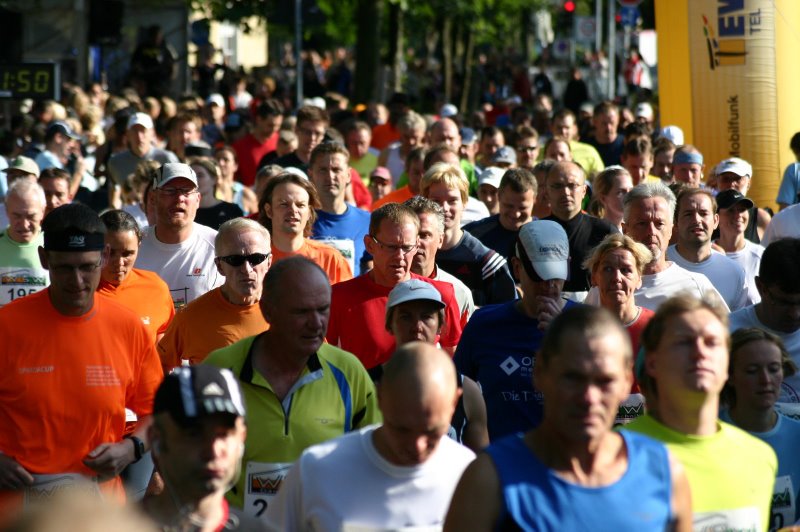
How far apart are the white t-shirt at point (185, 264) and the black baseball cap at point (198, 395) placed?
13.9 feet

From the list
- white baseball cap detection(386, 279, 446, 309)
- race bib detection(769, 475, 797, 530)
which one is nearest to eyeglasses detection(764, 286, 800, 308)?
race bib detection(769, 475, 797, 530)

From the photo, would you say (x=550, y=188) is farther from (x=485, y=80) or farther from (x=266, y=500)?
(x=485, y=80)

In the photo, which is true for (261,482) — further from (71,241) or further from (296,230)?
(296,230)

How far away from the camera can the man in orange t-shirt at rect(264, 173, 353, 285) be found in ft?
27.4

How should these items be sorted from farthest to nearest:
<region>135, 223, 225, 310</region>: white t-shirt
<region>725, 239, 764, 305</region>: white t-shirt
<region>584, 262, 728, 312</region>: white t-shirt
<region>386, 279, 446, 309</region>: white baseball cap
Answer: <region>725, 239, 764, 305</region>: white t-shirt < <region>135, 223, 225, 310</region>: white t-shirt < <region>584, 262, 728, 312</region>: white t-shirt < <region>386, 279, 446, 309</region>: white baseball cap

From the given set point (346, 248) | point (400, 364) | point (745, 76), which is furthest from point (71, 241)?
point (745, 76)

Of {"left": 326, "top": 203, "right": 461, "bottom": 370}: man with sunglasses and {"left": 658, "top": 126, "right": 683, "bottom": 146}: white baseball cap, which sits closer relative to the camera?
{"left": 326, "top": 203, "right": 461, "bottom": 370}: man with sunglasses

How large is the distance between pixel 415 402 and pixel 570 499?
562 millimetres

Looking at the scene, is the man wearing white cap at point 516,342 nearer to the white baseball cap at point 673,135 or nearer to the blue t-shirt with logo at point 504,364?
the blue t-shirt with logo at point 504,364

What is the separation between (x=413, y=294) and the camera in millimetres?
6020

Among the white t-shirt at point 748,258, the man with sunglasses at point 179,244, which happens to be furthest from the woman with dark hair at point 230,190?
the white t-shirt at point 748,258

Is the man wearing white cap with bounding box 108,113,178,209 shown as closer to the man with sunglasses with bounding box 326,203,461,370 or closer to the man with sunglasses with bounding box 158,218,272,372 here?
the man with sunglasses with bounding box 326,203,461,370

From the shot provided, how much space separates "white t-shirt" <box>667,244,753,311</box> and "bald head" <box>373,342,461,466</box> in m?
4.53

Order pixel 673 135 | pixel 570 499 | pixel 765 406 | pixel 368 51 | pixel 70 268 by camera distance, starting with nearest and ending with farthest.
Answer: pixel 570 499 → pixel 765 406 → pixel 70 268 → pixel 673 135 → pixel 368 51
